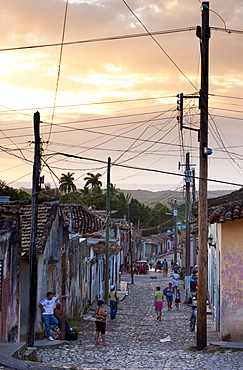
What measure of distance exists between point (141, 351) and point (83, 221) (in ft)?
69.1

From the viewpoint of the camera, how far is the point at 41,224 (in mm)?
20469

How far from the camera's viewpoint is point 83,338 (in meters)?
19.5

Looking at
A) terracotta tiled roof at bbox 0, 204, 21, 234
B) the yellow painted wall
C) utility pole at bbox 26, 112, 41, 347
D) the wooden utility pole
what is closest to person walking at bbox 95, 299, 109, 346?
utility pole at bbox 26, 112, 41, 347

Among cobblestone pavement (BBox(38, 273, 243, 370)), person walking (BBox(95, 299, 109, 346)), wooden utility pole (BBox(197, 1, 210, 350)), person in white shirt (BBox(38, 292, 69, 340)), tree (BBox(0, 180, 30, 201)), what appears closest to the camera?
cobblestone pavement (BBox(38, 273, 243, 370))

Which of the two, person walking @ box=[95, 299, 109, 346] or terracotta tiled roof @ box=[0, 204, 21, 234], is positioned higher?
terracotta tiled roof @ box=[0, 204, 21, 234]

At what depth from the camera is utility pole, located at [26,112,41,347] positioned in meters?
16.4

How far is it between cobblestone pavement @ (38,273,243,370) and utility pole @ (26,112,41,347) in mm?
739

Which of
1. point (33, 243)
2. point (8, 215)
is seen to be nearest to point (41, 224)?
point (33, 243)

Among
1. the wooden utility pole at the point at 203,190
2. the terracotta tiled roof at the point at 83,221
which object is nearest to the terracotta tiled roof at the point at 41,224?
the wooden utility pole at the point at 203,190

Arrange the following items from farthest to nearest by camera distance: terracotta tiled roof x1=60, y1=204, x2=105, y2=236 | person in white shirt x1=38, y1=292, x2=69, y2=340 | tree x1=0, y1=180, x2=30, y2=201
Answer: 1. tree x1=0, y1=180, x2=30, y2=201
2. terracotta tiled roof x1=60, y1=204, x2=105, y2=236
3. person in white shirt x1=38, y1=292, x2=69, y2=340

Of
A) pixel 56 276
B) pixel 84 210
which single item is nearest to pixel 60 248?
pixel 56 276

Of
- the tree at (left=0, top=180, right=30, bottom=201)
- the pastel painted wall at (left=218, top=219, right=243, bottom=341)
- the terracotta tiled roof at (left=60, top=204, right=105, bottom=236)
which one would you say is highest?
the tree at (left=0, top=180, right=30, bottom=201)

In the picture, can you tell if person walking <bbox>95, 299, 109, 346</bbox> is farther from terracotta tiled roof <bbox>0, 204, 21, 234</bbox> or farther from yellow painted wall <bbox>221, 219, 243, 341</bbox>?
terracotta tiled roof <bbox>0, 204, 21, 234</bbox>

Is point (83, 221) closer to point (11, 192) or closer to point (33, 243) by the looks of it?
point (11, 192)
